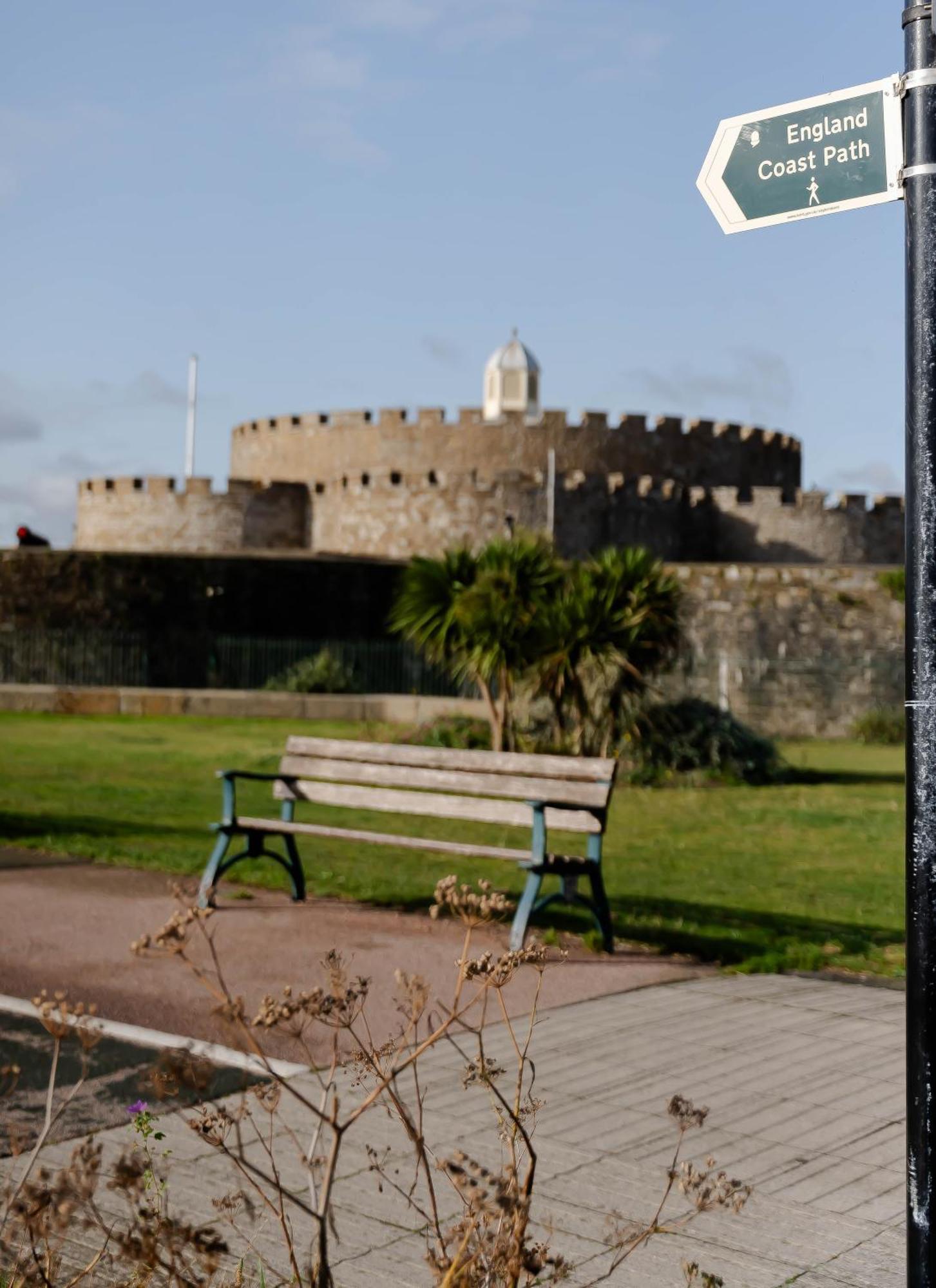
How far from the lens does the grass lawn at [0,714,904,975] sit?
7660 millimetres

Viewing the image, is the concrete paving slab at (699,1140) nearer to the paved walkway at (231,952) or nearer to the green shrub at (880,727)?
the paved walkway at (231,952)

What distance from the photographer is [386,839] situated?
7543 millimetres

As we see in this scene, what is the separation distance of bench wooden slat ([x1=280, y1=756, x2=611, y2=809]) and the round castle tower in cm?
2739

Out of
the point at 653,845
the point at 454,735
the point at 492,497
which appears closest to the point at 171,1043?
the point at 653,845

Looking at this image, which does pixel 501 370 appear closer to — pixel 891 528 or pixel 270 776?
pixel 891 528

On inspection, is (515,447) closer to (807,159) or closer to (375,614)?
(375,614)

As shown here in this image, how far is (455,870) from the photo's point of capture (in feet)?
32.0

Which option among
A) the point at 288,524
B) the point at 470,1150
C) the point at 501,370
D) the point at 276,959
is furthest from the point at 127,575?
the point at 501,370

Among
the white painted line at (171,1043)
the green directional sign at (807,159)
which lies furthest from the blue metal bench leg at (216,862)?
the green directional sign at (807,159)

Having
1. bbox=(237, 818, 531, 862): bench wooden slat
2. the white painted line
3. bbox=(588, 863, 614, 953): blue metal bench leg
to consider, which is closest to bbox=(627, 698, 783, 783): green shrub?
bbox=(237, 818, 531, 862): bench wooden slat

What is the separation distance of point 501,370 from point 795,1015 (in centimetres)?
5054

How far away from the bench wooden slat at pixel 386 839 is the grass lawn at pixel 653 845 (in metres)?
0.59

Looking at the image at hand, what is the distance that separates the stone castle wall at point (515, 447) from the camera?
4588 centimetres

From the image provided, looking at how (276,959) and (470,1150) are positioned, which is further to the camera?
(276,959)
